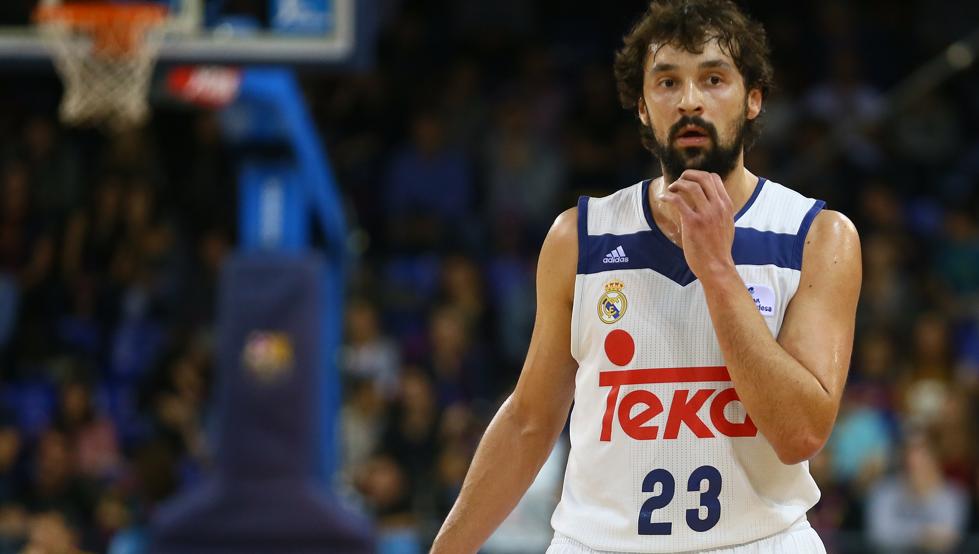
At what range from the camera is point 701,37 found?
352 centimetres

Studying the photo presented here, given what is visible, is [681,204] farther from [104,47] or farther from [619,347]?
[104,47]

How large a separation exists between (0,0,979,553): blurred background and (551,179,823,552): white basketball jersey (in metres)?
5.96

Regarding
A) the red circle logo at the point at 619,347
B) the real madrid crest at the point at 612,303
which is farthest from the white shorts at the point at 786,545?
the real madrid crest at the point at 612,303

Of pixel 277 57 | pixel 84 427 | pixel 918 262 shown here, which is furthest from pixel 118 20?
pixel 918 262

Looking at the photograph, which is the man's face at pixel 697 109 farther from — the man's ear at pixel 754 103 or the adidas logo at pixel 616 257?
the adidas logo at pixel 616 257

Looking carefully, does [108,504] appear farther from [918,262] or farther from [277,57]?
[918,262]

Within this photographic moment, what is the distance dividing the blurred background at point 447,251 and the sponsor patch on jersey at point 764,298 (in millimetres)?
6047

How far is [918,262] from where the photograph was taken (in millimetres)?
12133

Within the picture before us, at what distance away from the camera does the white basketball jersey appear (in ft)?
11.1

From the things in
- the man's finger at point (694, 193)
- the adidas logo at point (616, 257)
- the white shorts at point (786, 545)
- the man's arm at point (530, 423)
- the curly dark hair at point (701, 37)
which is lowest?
the white shorts at point (786, 545)

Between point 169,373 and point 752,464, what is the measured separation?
9279mm

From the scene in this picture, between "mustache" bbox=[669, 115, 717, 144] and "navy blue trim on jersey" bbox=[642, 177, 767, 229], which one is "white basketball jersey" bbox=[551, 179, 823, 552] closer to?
"navy blue trim on jersey" bbox=[642, 177, 767, 229]

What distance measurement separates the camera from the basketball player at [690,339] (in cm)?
327

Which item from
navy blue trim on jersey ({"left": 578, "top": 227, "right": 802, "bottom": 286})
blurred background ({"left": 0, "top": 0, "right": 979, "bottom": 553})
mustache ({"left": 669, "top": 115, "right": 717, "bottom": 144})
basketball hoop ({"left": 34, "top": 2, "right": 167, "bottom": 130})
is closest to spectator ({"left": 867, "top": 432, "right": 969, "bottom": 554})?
blurred background ({"left": 0, "top": 0, "right": 979, "bottom": 553})
